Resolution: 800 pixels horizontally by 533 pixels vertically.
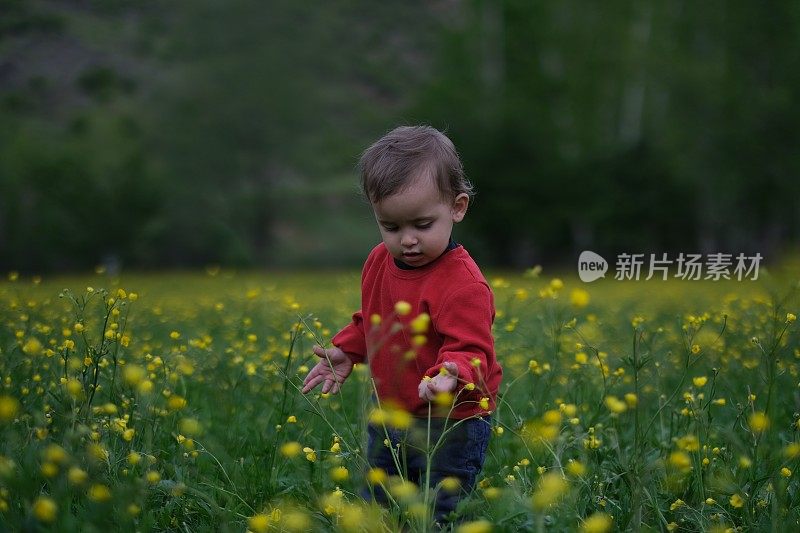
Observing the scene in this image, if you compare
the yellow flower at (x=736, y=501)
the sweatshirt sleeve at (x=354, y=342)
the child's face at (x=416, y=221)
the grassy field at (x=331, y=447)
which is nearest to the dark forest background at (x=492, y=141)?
the grassy field at (x=331, y=447)

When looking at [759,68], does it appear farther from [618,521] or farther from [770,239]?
[618,521]

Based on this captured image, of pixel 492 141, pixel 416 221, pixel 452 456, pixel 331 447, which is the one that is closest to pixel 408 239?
pixel 416 221

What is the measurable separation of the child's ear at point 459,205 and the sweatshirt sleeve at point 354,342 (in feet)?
1.70

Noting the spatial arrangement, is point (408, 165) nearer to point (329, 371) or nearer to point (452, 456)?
point (329, 371)

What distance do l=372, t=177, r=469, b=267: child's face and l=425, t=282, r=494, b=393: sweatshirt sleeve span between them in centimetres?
17

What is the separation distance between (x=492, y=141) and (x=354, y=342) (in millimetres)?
23260

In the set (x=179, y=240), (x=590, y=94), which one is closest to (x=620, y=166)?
(x=590, y=94)

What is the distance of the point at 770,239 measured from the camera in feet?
80.8

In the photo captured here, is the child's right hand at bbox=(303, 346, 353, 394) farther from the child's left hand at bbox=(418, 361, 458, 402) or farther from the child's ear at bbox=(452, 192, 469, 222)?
the child's ear at bbox=(452, 192, 469, 222)

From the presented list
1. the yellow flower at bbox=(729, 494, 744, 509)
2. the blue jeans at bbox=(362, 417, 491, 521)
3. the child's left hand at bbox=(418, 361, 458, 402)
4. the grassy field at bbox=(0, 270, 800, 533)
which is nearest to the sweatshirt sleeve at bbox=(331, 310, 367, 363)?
the grassy field at bbox=(0, 270, 800, 533)

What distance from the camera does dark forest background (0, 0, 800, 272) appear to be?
23531 millimetres

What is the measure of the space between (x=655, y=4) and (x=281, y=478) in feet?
83.9

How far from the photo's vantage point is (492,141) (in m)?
25.6

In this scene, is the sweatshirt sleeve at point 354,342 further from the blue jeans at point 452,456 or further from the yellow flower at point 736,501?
the yellow flower at point 736,501
